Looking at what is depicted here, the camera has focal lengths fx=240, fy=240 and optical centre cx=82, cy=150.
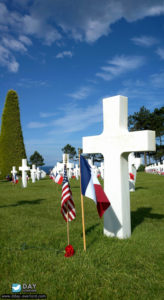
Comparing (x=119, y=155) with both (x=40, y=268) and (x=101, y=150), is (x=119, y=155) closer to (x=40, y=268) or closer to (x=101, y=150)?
(x=101, y=150)

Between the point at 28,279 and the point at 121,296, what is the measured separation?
1131mm

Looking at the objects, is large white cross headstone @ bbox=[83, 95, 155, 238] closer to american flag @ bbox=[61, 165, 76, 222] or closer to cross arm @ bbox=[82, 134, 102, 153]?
cross arm @ bbox=[82, 134, 102, 153]

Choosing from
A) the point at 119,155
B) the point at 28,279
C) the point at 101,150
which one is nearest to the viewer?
the point at 28,279

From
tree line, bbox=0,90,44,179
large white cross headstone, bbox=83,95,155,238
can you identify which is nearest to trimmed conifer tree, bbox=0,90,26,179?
tree line, bbox=0,90,44,179

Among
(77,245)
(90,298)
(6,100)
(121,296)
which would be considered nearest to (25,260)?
(77,245)

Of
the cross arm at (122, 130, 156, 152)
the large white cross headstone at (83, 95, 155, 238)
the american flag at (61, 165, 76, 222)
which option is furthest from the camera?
the large white cross headstone at (83, 95, 155, 238)

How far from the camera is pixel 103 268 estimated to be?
324cm

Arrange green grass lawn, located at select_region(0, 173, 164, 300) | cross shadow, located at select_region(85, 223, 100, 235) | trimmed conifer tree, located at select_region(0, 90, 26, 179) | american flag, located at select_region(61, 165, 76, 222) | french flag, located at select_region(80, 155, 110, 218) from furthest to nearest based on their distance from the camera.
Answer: trimmed conifer tree, located at select_region(0, 90, 26, 179), cross shadow, located at select_region(85, 223, 100, 235), american flag, located at select_region(61, 165, 76, 222), french flag, located at select_region(80, 155, 110, 218), green grass lawn, located at select_region(0, 173, 164, 300)

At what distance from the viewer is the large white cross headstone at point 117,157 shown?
15.0ft

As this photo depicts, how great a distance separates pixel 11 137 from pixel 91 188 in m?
26.8

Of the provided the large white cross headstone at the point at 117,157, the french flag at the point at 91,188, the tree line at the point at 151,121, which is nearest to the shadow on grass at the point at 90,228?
the large white cross headstone at the point at 117,157

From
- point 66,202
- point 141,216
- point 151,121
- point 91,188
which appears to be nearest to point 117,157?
point 91,188

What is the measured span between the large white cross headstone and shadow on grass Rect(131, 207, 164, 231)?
3.17 feet

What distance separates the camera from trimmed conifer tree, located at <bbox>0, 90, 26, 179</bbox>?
94.9ft
